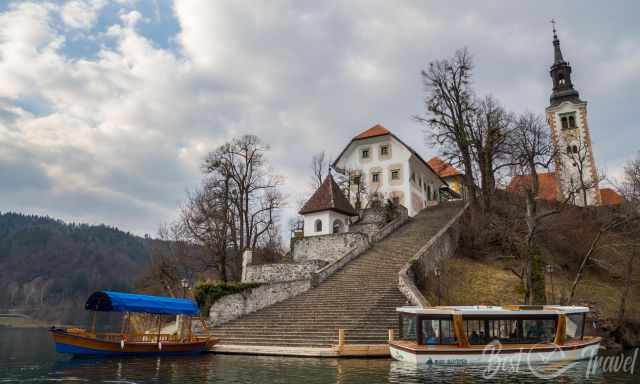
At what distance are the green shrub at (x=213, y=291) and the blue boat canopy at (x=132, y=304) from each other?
4.23 m

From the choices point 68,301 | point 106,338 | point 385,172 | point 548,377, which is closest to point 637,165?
point 385,172

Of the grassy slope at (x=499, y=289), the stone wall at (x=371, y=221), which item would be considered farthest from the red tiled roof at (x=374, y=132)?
the grassy slope at (x=499, y=289)

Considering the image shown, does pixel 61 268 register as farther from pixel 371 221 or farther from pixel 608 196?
pixel 608 196

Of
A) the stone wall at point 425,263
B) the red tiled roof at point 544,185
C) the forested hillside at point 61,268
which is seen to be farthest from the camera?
the forested hillside at point 61,268

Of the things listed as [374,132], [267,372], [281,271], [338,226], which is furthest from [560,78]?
[267,372]

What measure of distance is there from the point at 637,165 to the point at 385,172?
65.7 feet

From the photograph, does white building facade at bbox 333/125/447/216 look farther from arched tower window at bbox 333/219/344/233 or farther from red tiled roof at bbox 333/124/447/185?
arched tower window at bbox 333/219/344/233

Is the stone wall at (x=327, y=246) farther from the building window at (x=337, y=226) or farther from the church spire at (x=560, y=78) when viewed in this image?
the church spire at (x=560, y=78)

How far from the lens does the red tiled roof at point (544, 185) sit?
2740 centimetres

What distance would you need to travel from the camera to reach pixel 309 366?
44.3 feet

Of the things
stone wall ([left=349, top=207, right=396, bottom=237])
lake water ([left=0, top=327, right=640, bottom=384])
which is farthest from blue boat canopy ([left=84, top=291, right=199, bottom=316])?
stone wall ([left=349, top=207, right=396, bottom=237])

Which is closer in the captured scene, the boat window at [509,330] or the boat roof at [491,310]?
the boat roof at [491,310]

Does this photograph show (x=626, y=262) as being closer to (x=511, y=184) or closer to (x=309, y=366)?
Result: (x=511, y=184)

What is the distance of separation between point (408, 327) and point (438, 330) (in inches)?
40.0
